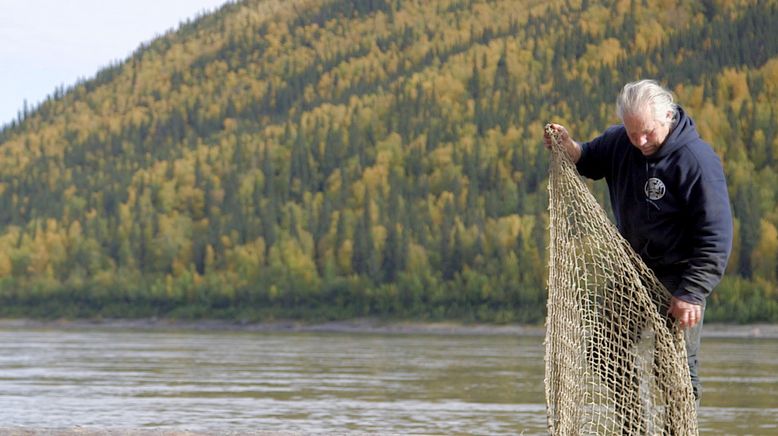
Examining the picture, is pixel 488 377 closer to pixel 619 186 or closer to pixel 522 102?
pixel 619 186

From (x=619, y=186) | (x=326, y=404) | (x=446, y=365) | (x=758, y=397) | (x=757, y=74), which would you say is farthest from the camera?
(x=757, y=74)

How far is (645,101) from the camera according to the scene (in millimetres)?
6531

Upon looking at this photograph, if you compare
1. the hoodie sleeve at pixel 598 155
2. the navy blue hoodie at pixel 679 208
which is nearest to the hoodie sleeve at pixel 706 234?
the navy blue hoodie at pixel 679 208

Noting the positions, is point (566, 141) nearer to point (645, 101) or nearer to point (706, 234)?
point (645, 101)

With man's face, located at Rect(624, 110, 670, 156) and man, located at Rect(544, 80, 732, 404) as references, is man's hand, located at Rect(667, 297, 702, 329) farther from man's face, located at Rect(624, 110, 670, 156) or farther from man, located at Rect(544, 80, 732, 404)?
man's face, located at Rect(624, 110, 670, 156)

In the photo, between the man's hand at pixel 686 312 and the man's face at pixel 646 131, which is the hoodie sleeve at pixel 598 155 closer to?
the man's face at pixel 646 131

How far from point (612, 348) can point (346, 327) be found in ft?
393

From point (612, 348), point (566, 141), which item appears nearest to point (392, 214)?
point (566, 141)

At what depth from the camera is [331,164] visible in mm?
188375

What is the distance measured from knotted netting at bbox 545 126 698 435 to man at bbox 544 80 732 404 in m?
0.14

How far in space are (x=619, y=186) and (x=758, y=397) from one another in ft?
104

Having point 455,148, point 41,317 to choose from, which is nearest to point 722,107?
point 455,148

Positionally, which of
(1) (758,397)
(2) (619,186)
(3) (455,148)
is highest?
(3) (455,148)

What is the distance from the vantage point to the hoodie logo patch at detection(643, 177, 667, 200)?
6.69 metres
